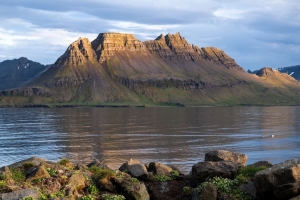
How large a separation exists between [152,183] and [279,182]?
9.24 m

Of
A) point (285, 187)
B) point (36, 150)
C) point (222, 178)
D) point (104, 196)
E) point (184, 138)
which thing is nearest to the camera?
point (285, 187)

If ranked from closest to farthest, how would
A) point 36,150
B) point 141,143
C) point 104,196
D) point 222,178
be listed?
point 104,196, point 222,178, point 36,150, point 141,143

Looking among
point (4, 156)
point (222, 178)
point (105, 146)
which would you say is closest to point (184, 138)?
point (105, 146)

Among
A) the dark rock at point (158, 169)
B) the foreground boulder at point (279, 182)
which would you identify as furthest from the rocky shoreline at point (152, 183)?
the dark rock at point (158, 169)

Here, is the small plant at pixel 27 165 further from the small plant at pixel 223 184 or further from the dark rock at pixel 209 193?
the small plant at pixel 223 184

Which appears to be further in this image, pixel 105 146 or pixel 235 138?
pixel 235 138

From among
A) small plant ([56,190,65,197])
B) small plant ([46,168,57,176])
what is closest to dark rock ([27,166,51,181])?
small plant ([46,168,57,176])

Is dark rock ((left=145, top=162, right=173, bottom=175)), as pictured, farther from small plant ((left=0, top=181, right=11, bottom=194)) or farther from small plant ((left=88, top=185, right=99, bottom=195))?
small plant ((left=0, top=181, right=11, bottom=194))

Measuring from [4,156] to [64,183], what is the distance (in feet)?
184

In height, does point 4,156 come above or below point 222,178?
below

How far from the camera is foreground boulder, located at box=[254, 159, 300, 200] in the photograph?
2144cm

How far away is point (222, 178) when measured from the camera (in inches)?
1017

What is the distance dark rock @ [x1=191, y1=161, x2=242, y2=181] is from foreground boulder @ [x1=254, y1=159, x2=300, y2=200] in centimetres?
419

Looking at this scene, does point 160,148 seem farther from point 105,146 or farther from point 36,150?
point 36,150
